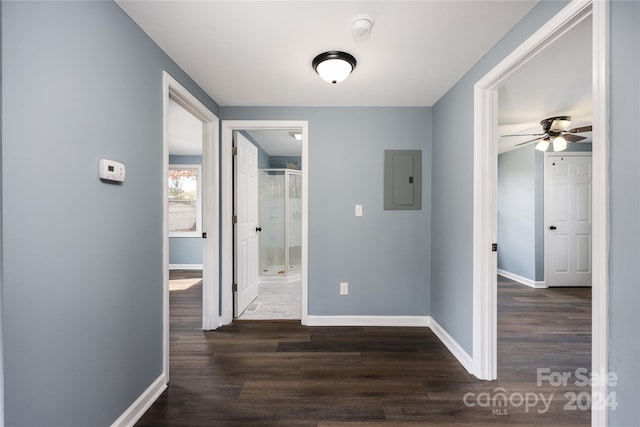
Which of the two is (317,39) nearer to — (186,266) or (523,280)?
(523,280)

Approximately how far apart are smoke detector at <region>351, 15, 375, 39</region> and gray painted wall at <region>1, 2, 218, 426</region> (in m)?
1.28

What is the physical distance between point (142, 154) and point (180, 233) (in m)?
4.71

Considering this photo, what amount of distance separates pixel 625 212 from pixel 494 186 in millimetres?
1042

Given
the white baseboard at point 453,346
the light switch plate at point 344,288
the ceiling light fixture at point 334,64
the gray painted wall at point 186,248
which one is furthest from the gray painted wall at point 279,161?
the white baseboard at point 453,346

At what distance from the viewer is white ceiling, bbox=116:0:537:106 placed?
5.06 ft

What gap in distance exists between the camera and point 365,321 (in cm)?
304

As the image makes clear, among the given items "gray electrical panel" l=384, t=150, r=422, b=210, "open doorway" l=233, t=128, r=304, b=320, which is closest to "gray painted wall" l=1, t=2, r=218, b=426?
"open doorway" l=233, t=128, r=304, b=320

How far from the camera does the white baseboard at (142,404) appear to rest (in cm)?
156

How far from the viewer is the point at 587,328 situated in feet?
9.80

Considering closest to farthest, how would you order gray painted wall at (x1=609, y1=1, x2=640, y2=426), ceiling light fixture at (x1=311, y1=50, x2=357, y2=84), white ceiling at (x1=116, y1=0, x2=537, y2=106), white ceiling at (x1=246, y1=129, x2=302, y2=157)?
gray painted wall at (x1=609, y1=1, x2=640, y2=426)
white ceiling at (x1=116, y1=0, x2=537, y2=106)
ceiling light fixture at (x1=311, y1=50, x2=357, y2=84)
white ceiling at (x1=246, y1=129, x2=302, y2=157)

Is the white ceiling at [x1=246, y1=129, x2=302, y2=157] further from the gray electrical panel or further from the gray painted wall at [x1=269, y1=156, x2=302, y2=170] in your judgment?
the gray electrical panel

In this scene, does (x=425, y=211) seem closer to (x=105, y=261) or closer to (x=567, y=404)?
(x=567, y=404)

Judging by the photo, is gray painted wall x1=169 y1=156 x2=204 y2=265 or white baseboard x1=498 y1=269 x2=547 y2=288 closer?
white baseboard x1=498 y1=269 x2=547 y2=288

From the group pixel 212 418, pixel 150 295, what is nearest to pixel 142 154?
pixel 150 295
